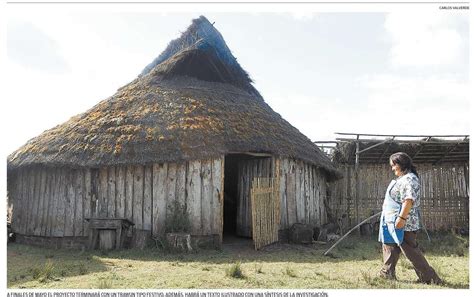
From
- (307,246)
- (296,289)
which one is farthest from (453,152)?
(296,289)

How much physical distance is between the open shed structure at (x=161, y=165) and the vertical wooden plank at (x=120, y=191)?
2cm

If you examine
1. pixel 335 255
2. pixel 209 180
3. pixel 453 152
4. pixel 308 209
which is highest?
pixel 453 152

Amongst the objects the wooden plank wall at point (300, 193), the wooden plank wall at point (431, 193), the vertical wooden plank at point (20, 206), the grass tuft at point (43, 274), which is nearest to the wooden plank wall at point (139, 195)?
the vertical wooden plank at point (20, 206)

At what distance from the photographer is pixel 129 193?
32.9ft

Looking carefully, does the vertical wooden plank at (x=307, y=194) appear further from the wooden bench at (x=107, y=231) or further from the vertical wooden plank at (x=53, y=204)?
the vertical wooden plank at (x=53, y=204)

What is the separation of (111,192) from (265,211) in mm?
3710

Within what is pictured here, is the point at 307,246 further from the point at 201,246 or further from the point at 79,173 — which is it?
the point at 79,173

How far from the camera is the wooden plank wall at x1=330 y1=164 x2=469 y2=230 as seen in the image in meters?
13.6

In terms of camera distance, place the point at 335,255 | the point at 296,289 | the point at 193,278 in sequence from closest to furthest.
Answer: the point at 296,289 < the point at 193,278 < the point at 335,255

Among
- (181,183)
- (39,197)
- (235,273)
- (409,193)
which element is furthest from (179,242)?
(409,193)

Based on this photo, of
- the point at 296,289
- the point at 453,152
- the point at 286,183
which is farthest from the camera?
the point at 453,152

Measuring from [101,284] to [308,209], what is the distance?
7287mm

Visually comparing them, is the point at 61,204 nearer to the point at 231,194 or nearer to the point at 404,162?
the point at 231,194

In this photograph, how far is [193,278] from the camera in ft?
21.6
